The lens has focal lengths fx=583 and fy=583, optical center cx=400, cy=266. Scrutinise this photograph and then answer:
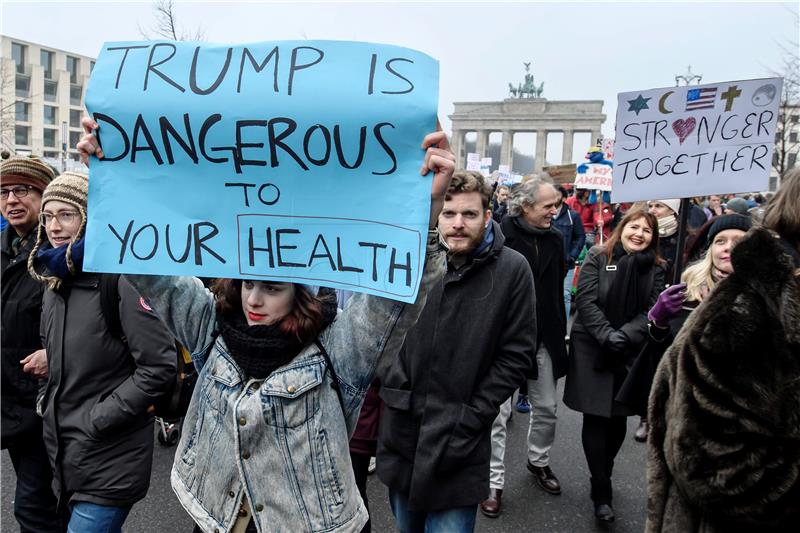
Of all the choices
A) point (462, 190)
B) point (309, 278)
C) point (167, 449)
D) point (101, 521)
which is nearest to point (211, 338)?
point (309, 278)

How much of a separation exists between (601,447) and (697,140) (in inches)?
71.6

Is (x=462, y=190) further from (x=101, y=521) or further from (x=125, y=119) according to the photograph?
(x=101, y=521)

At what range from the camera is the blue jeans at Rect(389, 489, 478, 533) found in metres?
2.39

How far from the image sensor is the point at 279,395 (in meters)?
1.64

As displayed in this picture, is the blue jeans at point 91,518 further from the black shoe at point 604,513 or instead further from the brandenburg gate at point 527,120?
the brandenburg gate at point 527,120

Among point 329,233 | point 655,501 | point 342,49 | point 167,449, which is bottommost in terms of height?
point 167,449

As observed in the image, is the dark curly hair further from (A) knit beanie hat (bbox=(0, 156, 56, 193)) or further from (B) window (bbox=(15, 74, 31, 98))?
(B) window (bbox=(15, 74, 31, 98))

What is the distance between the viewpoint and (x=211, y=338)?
182cm

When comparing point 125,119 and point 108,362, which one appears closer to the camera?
point 125,119

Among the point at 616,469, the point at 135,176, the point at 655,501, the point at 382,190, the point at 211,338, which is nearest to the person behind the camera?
the point at 382,190

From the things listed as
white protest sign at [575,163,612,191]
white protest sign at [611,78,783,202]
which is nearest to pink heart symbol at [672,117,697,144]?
white protest sign at [611,78,783,202]

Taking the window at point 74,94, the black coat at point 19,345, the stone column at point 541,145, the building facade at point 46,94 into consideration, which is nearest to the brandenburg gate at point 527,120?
the stone column at point 541,145

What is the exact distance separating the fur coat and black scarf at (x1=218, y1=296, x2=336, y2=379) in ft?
3.92

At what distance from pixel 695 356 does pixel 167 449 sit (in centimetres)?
389
